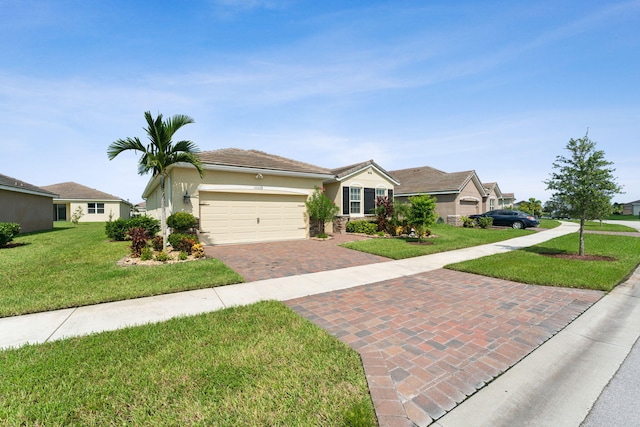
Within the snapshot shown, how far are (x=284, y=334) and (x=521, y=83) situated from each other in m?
12.8

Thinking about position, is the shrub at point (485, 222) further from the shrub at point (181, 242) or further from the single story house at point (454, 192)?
the shrub at point (181, 242)

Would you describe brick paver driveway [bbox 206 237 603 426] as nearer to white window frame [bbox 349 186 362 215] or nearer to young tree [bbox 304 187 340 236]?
young tree [bbox 304 187 340 236]

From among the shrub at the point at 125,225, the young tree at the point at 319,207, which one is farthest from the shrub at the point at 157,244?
the young tree at the point at 319,207

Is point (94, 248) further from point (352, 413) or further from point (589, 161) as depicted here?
point (589, 161)

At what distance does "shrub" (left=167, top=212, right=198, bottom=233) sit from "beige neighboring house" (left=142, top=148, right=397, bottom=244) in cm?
71

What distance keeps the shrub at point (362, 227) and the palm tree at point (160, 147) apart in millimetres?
10353

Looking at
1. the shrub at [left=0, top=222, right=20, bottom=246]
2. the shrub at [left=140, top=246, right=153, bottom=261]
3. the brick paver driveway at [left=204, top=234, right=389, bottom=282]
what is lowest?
the brick paver driveway at [left=204, top=234, right=389, bottom=282]

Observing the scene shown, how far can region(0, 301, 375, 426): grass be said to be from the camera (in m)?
2.30

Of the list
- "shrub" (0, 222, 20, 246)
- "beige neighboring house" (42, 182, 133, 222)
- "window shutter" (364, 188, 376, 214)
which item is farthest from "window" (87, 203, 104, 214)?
Result: "window shutter" (364, 188, 376, 214)

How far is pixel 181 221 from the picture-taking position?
10.9 m

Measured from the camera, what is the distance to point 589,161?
9258 millimetres

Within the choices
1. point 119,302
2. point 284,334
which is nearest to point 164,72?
point 119,302

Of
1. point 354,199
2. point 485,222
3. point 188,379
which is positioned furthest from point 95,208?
point 485,222

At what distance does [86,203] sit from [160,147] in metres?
31.8
